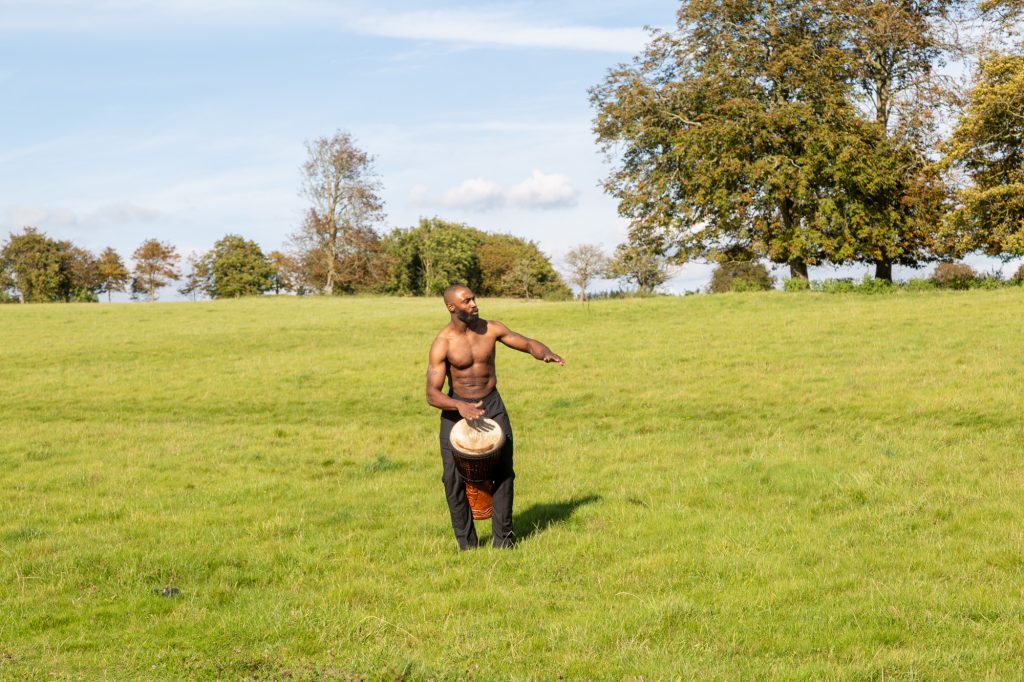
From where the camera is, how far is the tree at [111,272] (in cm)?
11512

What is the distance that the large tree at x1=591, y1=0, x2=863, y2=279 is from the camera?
47188mm

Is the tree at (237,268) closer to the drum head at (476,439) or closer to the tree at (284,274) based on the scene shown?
the tree at (284,274)

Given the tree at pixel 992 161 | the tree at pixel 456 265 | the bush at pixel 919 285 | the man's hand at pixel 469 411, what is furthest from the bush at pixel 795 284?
the tree at pixel 456 265

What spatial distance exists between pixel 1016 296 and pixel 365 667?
38948 mm

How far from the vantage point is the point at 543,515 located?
11.6m

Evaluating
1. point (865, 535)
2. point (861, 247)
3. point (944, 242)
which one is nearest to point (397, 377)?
point (865, 535)

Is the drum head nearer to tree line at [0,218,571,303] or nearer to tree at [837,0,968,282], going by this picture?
tree at [837,0,968,282]

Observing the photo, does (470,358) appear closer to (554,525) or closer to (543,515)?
(554,525)

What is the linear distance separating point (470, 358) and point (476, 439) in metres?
0.91

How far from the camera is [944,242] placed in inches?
1879

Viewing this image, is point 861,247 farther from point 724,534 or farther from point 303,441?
point 724,534

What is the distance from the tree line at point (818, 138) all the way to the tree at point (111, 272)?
8377 centimetres

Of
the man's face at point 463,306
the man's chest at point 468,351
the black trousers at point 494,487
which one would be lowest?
the black trousers at point 494,487

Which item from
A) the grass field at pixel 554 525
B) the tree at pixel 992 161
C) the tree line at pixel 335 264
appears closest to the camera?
the grass field at pixel 554 525
